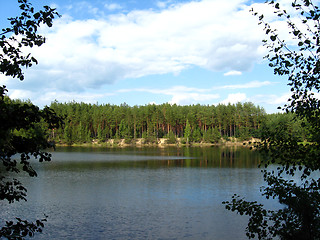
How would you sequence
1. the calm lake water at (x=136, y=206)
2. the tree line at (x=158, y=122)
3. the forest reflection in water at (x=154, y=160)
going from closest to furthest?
1. the calm lake water at (x=136, y=206)
2. the forest reflection in water at (x=154, y=160)
3. the tree line at (x=158, y=122)

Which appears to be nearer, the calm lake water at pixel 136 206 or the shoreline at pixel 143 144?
the calm lake water at pixel 136 206

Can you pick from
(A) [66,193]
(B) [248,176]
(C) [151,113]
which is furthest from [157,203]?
(C) [151,113]

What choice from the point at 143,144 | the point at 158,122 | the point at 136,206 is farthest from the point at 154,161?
the point at 158,122

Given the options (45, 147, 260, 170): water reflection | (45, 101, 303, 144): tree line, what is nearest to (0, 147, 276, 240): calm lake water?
(45, 147, 260, 170): water reflection

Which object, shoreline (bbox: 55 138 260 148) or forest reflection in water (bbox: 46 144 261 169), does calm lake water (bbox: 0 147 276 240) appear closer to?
forest reflection in water (bbox: 46 144 261 169)

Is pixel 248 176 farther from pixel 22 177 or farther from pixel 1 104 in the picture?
pixel 1 104

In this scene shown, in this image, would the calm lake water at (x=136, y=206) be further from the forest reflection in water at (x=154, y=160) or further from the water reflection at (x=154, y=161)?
the forest reflection in water at (x=154, y=160)

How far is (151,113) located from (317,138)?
121207 millimetres

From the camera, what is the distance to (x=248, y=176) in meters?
34.6

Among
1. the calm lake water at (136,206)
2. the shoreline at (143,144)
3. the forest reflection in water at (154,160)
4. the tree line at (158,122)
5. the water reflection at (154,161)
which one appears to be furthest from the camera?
the tree line at (158,122)

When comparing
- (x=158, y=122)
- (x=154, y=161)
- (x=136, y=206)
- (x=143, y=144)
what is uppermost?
(x=158, y=122)

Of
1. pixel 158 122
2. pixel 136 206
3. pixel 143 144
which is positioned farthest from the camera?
pixel 158 122

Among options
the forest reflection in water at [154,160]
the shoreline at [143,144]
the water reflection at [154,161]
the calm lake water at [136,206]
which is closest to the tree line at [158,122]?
the shoreline at [143,144]

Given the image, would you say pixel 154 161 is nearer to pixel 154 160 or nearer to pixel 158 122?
pixel 154 160
